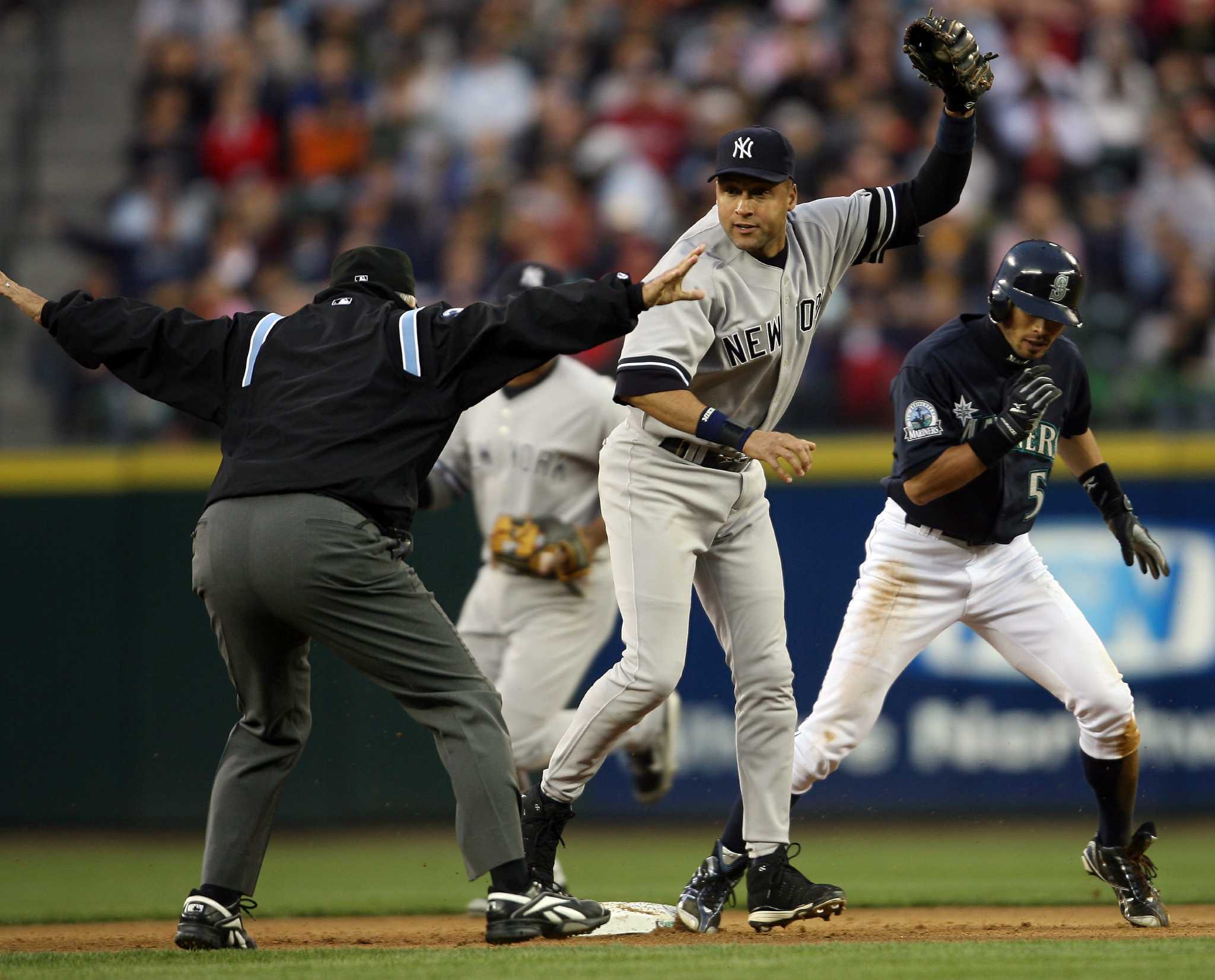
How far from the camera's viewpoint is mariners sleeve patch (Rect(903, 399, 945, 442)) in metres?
5.26

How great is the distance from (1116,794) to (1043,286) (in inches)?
65.7

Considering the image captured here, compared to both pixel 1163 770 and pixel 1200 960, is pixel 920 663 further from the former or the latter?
pixel 1200 960

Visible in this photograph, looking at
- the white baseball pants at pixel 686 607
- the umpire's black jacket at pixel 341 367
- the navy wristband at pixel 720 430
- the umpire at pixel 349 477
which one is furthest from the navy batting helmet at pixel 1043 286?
the umpire's black jacket at pixel 341 367

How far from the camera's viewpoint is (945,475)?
5191 millimetres

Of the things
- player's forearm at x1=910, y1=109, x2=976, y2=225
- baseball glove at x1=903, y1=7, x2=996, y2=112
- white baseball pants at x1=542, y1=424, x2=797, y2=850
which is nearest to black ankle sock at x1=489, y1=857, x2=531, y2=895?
white baseball pants at x1=542, y1=424, x2=797, y2=850

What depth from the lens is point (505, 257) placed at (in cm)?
1116

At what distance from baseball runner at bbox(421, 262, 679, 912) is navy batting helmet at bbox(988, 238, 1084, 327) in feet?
5.48

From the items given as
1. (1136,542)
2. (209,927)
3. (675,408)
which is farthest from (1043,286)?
(209,927)

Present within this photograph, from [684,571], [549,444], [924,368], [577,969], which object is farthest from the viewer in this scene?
[549,444]

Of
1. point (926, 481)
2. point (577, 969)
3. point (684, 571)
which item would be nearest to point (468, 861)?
point (577, 969)

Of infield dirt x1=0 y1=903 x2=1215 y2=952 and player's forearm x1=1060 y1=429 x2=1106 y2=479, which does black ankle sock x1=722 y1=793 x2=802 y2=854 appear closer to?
infield dirt x1=0 y1=903 x2=1215 y2=952

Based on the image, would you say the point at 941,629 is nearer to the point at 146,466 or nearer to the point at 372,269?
the point at 372,269

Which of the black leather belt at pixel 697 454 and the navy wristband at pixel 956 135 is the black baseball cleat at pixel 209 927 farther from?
the navy wristband at pixel 956 135

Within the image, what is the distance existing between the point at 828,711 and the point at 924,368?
3.83 feet
